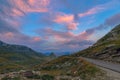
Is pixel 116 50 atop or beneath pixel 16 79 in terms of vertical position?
atop

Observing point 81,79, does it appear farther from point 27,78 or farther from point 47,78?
point 27,78

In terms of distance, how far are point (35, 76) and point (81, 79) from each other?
14.9 metres

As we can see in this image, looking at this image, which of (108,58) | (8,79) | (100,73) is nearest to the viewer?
(100,73)

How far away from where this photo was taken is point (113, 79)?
41812 millimetres

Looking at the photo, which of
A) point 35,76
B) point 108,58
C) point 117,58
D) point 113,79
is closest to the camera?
point 113,79

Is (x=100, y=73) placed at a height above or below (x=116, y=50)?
below

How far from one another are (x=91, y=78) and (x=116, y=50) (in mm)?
62651

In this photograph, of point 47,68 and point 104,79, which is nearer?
point 104,79

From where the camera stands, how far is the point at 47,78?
54.8 meters

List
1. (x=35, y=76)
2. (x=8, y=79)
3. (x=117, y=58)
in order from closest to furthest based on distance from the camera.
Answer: (x=8, y=79), (x=35, y=76), (x=117, y=58)

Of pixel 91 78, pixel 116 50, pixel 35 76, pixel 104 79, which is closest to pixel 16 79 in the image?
pixel 35 76

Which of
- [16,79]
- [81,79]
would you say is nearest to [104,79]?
[81,79]

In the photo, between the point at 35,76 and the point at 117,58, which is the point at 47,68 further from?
the point at 35,76

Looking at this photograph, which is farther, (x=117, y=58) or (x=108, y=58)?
(x=108, y=58)
